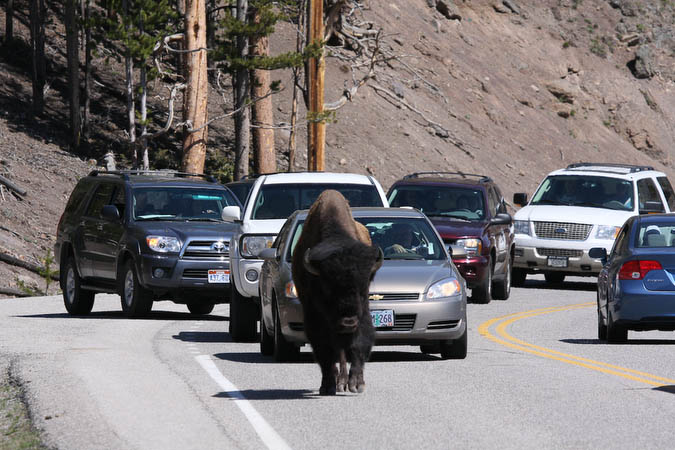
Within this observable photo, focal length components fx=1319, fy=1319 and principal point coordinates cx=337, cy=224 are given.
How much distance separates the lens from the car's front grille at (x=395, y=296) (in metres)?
13.2

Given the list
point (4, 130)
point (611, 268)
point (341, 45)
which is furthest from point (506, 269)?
point (341, 45)

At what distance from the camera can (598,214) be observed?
86.1 feet

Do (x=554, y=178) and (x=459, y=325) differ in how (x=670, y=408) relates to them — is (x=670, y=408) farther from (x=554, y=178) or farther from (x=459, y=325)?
(x=554, y=178)

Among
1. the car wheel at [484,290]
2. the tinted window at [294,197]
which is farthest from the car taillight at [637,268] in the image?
the car wheel at [484,290]

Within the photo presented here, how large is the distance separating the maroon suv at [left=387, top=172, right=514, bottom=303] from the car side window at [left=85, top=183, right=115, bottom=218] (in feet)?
17.2

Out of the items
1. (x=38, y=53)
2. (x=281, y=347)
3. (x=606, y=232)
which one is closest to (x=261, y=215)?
(x=281, y=347)

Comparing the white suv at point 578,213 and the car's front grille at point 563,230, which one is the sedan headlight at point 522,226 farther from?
the car's front grille at point 563,230

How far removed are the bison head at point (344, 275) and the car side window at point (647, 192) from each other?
17.6 m

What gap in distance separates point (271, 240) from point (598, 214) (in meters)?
10.9

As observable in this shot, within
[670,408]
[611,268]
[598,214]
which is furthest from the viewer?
[598,214]

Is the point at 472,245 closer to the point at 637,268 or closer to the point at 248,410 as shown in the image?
the point at 637,268

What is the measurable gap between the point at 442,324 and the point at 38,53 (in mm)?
29244

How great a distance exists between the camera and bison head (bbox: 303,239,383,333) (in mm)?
10227

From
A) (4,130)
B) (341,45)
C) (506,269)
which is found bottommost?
(506,269)
